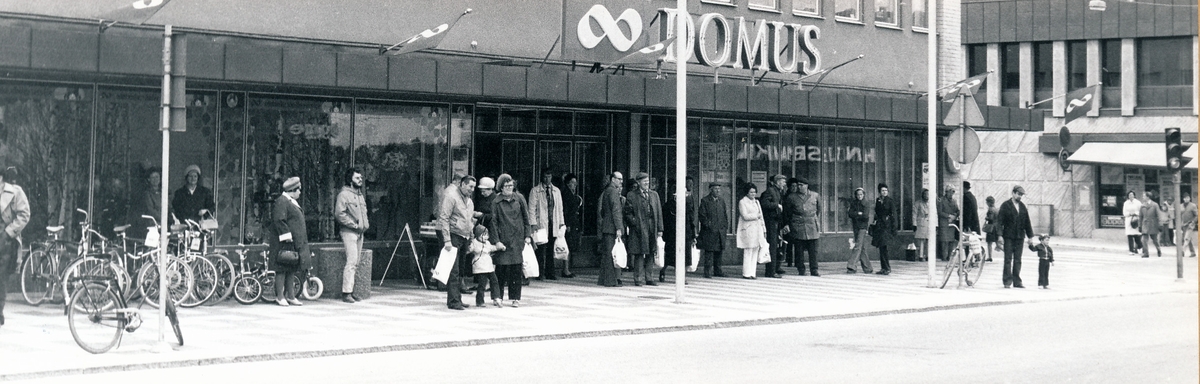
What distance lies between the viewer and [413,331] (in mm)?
13086

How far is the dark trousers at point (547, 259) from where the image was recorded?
19797 mm

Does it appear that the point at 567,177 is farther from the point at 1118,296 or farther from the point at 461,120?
the point at 1118,296

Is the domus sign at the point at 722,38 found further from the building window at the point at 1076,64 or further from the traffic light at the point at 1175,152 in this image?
the building window at the point at 1076,64

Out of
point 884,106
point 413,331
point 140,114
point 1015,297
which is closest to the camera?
point 413,331

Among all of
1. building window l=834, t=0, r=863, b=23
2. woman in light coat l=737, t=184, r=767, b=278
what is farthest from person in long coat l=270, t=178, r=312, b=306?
building window l=834, t=0, r=863, b=23

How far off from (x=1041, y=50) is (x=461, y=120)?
29.6 meters

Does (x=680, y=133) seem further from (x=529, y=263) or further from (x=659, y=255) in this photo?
(x=659, y=255)

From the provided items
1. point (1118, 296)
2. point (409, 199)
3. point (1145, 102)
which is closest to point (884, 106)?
point (1118, 296)

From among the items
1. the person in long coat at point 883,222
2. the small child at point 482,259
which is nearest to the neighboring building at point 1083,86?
the person in long coat at point 883,222

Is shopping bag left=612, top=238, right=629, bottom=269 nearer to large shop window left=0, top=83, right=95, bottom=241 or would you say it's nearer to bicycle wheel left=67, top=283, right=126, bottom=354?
large shop window left=0, top=83, right=95, bottom=241

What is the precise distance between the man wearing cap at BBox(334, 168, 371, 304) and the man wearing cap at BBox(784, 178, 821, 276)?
8323 mm

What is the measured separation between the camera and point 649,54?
18.9m

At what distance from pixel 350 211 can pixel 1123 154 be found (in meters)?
31.5

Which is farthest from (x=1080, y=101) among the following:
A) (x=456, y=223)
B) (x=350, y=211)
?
(x=350, y=211)
